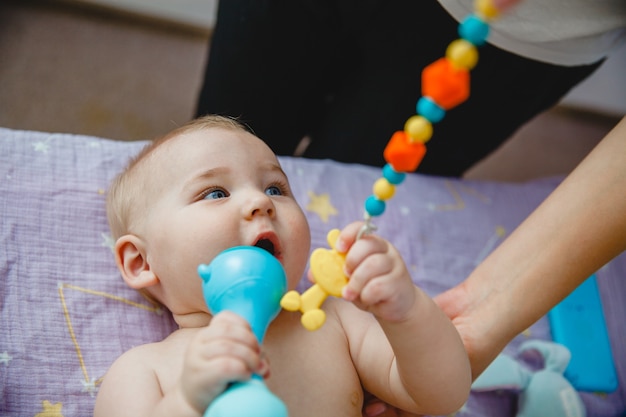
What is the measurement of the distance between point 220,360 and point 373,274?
0.56 ft

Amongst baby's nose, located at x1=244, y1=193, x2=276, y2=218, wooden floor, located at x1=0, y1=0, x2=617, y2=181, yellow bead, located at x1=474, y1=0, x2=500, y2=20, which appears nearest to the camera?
yellow bead, located at x1=474, y1=0, x2=500, y2=20

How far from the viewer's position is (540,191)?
54.4 inches

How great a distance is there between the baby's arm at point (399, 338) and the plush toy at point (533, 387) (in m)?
0.26

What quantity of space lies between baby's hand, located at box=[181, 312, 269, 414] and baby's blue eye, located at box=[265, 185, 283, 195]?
299mm

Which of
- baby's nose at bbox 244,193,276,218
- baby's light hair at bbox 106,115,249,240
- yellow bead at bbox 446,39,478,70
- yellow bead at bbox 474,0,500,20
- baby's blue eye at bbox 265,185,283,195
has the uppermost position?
yellow bead at bbox 474,0,500,20

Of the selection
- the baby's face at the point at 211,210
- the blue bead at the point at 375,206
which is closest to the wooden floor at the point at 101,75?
the baby's face at the point at 211,210

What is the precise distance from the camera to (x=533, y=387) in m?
1.06

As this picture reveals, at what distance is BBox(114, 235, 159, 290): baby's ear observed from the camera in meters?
0.89

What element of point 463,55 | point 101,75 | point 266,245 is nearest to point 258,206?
point 266,245

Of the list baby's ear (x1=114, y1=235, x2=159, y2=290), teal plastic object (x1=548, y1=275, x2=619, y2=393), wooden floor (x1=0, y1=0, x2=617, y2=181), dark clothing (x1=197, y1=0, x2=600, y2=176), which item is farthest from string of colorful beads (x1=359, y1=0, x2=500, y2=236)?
wooden floor (x1=0, y1=0, x2=617, y2=181)

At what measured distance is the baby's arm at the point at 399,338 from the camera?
0.64m

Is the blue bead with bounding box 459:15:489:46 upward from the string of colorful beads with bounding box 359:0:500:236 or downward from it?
upward

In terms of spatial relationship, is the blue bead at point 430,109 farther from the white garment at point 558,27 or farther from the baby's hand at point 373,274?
the white garment at point 558,27

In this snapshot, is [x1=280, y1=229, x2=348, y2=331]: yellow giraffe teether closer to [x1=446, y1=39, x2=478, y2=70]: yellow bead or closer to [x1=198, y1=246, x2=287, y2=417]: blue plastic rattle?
[x1=198, y1=246, x2=287, y2=417]: blue plastic rattle
